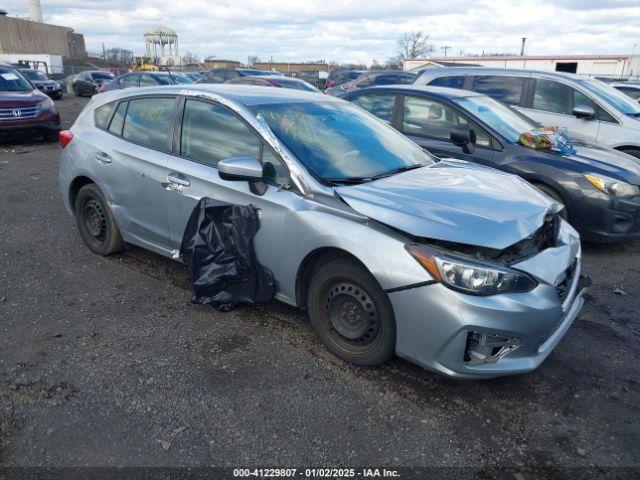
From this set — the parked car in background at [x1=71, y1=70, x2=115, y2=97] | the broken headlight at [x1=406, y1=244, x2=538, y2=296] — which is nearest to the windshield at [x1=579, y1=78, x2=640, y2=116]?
the broken headlight at [x1=406, y1=244, x2=538, y2=296]

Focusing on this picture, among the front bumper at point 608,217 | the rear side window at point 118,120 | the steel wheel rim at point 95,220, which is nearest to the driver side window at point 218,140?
the rear side window at point 118,120

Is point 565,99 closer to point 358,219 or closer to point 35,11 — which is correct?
point 358,219

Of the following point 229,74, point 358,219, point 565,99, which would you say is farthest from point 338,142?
point 229,74

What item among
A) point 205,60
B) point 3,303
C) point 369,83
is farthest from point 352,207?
point 205,60

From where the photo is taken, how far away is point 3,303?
13.1 ft

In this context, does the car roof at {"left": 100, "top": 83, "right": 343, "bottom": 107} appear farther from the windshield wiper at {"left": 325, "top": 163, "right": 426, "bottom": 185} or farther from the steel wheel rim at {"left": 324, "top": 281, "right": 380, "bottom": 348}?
the steel wheel rim at {"left": 324, "top": 281, "right": 380, "bottom": 348}

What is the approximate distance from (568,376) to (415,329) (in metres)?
1.18

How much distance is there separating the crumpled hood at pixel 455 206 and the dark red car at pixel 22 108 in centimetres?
984

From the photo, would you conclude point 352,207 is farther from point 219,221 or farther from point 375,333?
point 219,221

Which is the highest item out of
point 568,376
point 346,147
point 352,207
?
point 346,147

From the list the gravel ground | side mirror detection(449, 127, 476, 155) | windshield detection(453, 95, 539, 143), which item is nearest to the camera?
the gravel ground

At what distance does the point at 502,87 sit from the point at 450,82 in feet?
2.62

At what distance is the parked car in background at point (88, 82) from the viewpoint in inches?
1025

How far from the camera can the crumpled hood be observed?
279 centimetres
